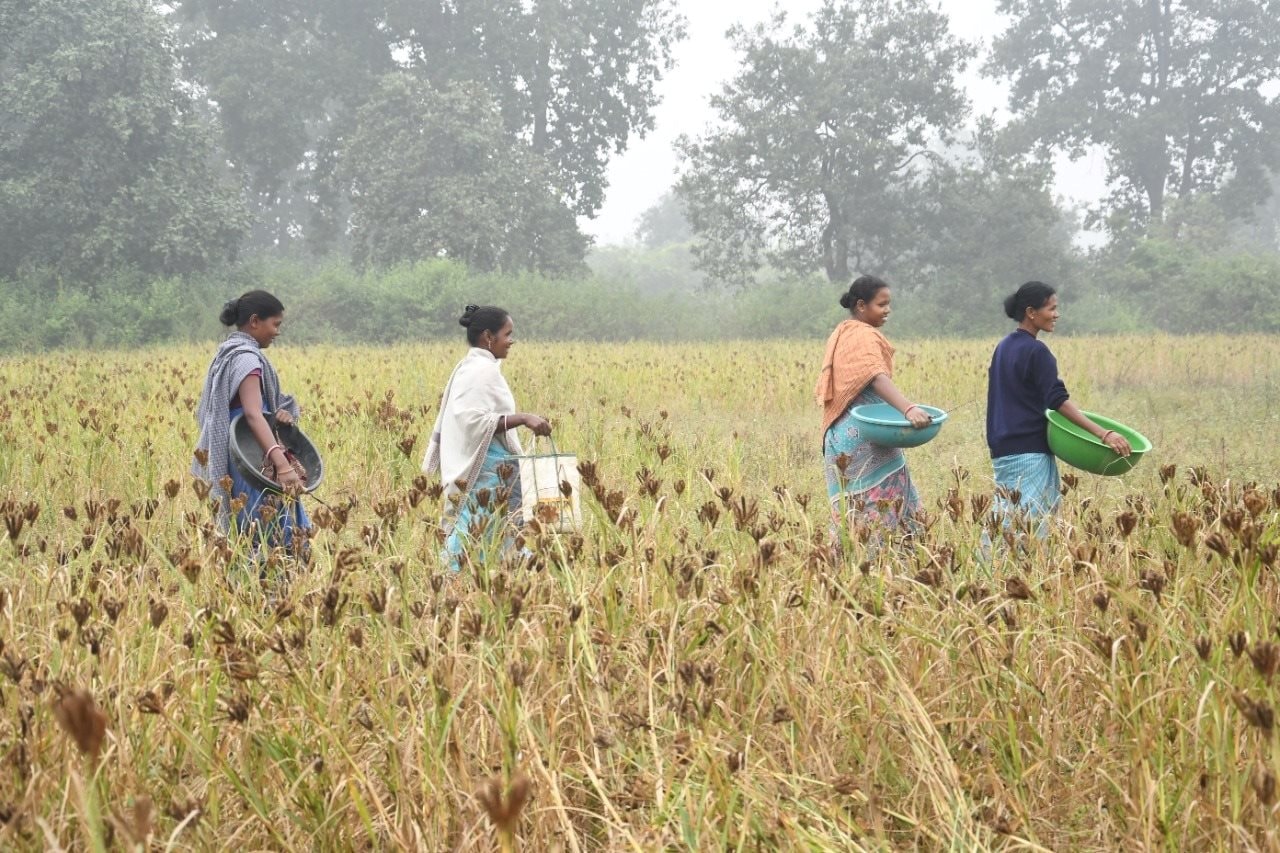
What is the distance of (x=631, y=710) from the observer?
225 cm

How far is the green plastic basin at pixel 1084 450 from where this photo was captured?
4078mm

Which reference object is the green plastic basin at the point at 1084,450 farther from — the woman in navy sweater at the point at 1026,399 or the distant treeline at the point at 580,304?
the distant treeline at the point at 580,304

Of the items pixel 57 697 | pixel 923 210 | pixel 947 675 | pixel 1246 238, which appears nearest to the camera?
pixel 57 697

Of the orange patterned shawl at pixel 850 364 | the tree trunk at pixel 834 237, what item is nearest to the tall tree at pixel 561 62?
the tree trunk at pixel 834 237

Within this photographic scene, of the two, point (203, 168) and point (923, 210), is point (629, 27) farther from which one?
point (203, 168)

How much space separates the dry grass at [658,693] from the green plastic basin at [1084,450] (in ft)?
2.53

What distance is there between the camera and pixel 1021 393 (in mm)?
4492

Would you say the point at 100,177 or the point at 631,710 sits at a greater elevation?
the point at 100,177

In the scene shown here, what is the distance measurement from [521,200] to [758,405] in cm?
2027

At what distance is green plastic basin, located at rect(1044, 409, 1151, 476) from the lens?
4078 mm

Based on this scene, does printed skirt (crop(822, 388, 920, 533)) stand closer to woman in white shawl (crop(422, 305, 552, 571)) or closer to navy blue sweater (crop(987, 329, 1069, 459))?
navy blue sweater (crop(987, 329, 1069, 459))

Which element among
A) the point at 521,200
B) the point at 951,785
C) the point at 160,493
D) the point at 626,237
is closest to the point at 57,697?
the point at 951,785

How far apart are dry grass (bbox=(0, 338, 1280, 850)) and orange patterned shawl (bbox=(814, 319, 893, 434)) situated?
124 cm

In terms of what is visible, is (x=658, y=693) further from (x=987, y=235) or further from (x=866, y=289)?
(x=987, y=235)
